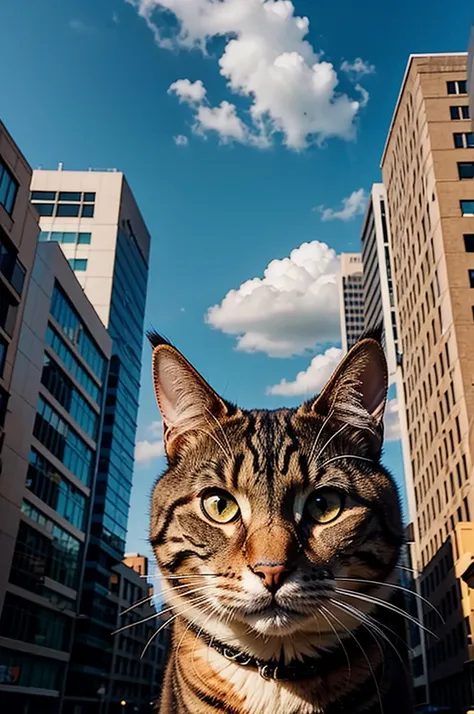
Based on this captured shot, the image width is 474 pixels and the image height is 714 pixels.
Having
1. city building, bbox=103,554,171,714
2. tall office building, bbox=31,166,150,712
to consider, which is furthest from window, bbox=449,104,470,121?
city building, bbox=103,554,171,714

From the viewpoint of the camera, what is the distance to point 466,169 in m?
51.6

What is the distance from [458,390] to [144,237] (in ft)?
163

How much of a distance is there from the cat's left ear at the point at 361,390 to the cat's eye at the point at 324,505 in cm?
44

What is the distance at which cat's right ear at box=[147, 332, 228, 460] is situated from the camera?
3145mm

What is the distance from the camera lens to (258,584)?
2.40 m

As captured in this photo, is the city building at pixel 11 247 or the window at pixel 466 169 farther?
the window at pixel 466 169

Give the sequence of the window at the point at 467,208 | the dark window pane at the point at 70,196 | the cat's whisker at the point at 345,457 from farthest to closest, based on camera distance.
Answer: the dark window pane at the point at 70,196 < the window at the point at 467,208 < the cat's whisker at the point at 345,457

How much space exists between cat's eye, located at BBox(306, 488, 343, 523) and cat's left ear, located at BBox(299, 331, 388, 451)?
1.46 ft

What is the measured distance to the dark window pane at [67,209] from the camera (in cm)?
6912

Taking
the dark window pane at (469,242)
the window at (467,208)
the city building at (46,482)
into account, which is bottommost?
the city building at (46,482)

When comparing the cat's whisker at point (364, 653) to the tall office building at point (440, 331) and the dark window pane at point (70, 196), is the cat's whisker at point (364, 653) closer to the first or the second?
the tall office building at point (440, 331)

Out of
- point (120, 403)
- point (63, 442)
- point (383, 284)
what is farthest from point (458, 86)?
point (63, 442)

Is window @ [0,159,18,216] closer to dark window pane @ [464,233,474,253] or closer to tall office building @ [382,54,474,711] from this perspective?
tall office building @ [382,54,474,711]

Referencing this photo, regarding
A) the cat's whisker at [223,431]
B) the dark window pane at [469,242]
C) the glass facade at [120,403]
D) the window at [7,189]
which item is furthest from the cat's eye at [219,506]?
the glass facade at [120,403]
